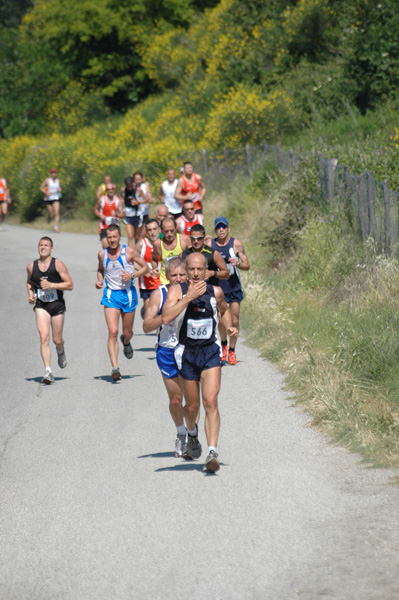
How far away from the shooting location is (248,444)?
913 centimetres

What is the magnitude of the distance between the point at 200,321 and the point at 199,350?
24cm

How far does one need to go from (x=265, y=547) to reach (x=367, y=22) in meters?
28.9

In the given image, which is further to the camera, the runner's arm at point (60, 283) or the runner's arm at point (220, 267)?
the runner's arm at point (60, 283)

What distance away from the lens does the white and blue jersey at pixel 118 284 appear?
1256 cm

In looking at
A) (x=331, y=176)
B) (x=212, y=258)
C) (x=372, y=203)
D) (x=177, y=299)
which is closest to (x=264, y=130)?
(x=331, y=176)

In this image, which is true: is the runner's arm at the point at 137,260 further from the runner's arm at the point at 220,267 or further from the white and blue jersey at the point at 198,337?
the white and blue jersey at the point at 198,337

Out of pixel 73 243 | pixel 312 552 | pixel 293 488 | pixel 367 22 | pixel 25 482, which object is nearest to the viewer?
pixel 312 552

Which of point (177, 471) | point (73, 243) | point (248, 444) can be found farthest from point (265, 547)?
point (73, 243)

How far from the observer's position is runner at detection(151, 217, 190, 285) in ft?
41.9

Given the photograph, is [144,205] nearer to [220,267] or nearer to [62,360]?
[62,360]

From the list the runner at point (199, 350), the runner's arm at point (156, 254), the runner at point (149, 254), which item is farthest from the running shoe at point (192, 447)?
the runner's arm at point (156, 254)

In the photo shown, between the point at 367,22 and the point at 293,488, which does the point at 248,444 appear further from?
the point at 367,22

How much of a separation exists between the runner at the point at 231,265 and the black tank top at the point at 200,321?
13.4ft

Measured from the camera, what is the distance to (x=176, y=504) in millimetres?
7383
